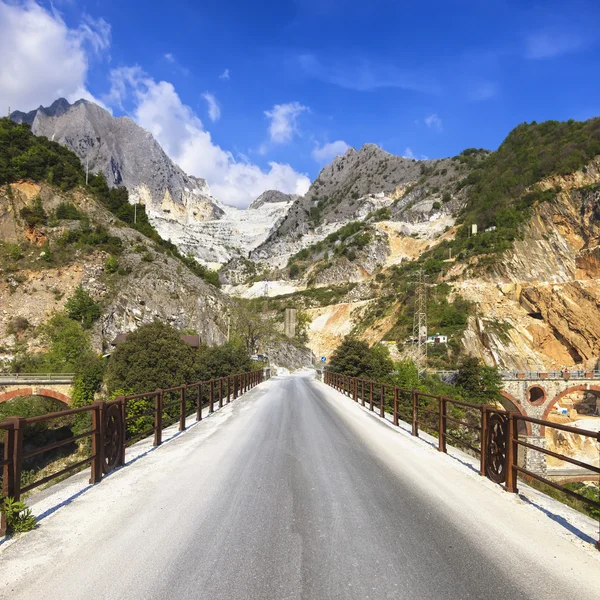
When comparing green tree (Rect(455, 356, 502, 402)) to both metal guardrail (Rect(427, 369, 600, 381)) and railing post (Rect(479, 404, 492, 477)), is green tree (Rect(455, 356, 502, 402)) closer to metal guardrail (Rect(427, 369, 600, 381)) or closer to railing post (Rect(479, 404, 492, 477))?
metal guardrail (Rect(427, 369, 600, 381))

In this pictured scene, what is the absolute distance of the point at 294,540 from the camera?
421cm

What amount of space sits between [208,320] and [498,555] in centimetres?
5900

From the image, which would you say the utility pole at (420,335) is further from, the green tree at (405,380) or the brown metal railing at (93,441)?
the brown metal railing at (93,441)

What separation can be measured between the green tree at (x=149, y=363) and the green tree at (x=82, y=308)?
24361 millimetres

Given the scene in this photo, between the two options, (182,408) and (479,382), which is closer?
(182,408)

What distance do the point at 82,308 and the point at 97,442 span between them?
164 feet

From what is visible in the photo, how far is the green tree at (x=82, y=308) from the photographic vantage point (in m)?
50.1

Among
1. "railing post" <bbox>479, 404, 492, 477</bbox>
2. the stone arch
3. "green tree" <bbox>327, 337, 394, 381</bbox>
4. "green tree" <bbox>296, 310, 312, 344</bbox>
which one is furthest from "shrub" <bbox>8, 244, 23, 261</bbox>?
the stone arch

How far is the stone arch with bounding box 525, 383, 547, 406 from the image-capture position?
145 ft

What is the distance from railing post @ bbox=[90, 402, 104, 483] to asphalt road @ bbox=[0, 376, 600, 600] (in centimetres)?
25

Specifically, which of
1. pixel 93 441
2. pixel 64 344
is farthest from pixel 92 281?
pixel 93 441

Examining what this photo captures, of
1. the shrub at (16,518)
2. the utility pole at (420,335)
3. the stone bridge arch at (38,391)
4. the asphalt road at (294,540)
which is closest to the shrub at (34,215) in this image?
the stone bridge arch at (38,391)

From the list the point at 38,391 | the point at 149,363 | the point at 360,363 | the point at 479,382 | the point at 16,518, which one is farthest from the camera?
the point at 479,382

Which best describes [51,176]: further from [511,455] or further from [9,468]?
[511,455]
